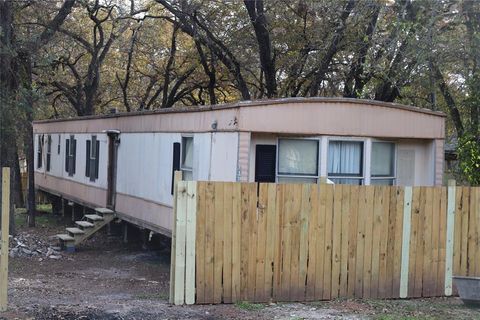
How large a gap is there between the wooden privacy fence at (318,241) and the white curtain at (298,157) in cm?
220

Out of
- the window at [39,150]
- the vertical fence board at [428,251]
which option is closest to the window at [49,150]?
the window at [39,150]

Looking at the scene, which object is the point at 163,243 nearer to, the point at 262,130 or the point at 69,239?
the point at 69,239

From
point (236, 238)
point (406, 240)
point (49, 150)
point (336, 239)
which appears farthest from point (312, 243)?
point (49, 150)

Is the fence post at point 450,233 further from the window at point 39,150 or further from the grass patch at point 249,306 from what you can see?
the window at point 39,150

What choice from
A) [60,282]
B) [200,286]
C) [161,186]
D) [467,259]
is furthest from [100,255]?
[467,259]

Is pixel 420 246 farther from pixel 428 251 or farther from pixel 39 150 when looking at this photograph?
pixel 39 150

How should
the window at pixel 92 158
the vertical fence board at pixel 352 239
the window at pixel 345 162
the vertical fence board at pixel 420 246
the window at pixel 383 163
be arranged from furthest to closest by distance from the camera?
the window at pixel 92 158
the window at pixel 383 163
the window at pixel 345 162
the vertical fence board at pixel 420 246
the vertical fence board at pixel 352 239

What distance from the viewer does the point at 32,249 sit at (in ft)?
49.5

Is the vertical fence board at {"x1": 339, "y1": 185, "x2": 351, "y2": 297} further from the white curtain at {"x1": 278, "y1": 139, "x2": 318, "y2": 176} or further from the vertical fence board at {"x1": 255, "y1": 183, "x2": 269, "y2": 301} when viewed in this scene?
the white curtain at {"x1": 278, "y1": 139, "x2": 318, "y2": 176}

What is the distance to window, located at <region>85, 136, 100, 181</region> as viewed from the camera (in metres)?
18.4

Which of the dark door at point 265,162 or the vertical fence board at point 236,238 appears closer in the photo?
the vertical fence board at point 236,238

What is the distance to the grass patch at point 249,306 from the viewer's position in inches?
322

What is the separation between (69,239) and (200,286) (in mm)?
8095

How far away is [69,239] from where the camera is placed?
15.6m
